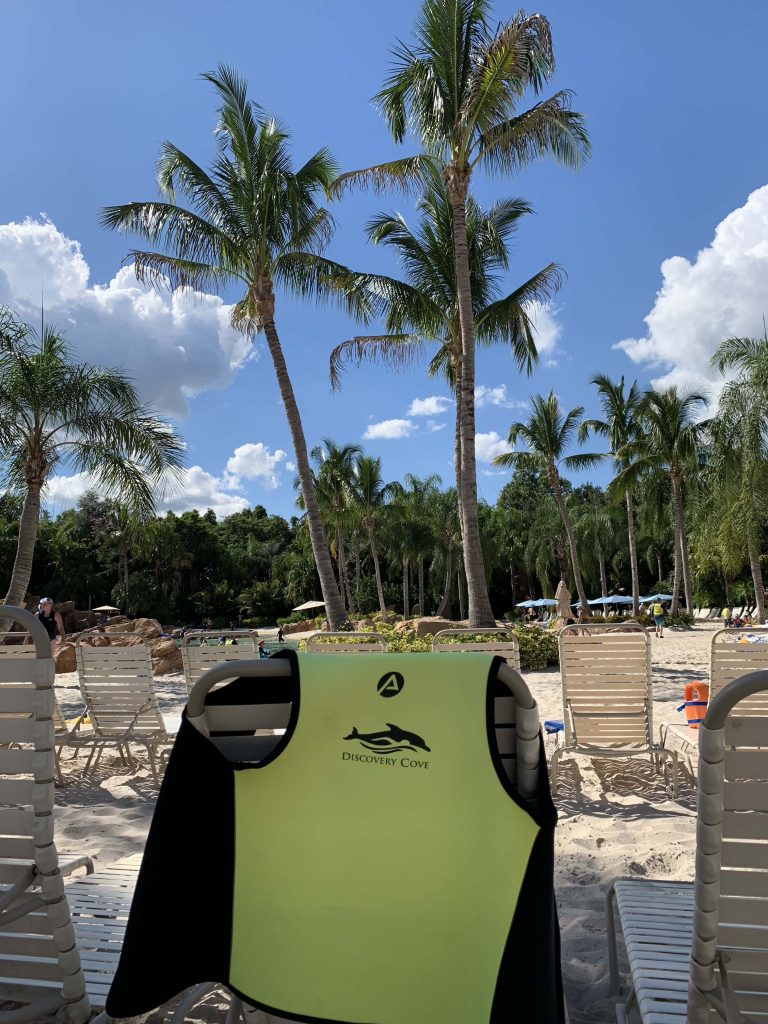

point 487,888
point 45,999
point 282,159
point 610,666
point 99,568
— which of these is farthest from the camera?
point 99,568

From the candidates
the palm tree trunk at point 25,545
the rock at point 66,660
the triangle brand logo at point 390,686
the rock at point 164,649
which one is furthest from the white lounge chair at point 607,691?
the rock at point 66,660

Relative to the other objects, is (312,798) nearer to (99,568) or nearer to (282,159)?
(282,159)

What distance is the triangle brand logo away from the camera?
125cm

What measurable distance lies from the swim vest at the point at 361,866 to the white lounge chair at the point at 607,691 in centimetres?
364

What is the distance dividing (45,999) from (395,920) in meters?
1.15

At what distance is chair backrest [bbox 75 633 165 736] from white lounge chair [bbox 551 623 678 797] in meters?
3.23

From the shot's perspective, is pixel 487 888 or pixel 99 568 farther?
pixel 99 568

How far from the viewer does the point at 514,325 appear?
51.0 feet

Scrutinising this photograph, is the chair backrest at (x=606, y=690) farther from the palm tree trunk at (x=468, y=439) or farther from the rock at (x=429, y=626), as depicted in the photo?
the rock at (x=429, y=626)

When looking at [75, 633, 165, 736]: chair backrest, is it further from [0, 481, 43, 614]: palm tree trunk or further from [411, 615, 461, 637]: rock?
[411, 615, 461, 637]: rock

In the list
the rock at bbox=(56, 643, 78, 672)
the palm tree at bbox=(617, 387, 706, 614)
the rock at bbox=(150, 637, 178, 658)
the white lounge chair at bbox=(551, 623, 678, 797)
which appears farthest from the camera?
the palm tree at bbox=(617, 387, 706, 614)

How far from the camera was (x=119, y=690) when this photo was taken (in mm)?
5480

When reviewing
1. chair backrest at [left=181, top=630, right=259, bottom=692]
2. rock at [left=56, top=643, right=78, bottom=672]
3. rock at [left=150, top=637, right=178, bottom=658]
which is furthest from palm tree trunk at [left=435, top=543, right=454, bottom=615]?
chair backrest at [left=181, top=630, right=259, bottom=692]

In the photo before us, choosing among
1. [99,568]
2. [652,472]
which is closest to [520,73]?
[652,472]
